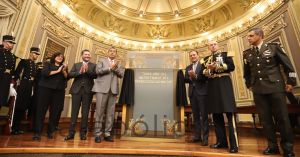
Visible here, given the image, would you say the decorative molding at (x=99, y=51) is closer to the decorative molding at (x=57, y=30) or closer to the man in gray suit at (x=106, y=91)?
the decorative molding at (x=57, y=30)

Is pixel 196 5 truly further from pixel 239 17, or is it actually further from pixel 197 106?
pixel 197 106

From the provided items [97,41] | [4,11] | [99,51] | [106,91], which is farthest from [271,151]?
[97,41]

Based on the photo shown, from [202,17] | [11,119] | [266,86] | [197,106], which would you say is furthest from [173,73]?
[202,17]

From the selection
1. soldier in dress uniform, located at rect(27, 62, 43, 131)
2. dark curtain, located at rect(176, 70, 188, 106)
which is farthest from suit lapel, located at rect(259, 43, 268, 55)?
soldier in dress uniform, located at rect(27, 62, 43, 131)

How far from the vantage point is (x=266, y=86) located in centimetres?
214

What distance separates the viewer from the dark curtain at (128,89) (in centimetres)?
314

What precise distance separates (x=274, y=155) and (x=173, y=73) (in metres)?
1.84

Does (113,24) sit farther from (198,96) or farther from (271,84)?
(271,84)

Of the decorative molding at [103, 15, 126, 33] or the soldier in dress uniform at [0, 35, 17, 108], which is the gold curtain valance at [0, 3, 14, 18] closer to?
the soldier in dress uniform at [0, 35, 17, 108]

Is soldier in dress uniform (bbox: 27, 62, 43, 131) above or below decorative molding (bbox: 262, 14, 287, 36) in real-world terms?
below

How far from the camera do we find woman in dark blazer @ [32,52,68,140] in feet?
9.29

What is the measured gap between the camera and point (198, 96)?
2.92m

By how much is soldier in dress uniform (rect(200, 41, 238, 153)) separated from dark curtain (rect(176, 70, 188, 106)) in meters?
0.68

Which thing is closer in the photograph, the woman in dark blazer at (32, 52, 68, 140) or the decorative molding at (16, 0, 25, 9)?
the woman in dark blazer at (32, 52, 68, 140)
